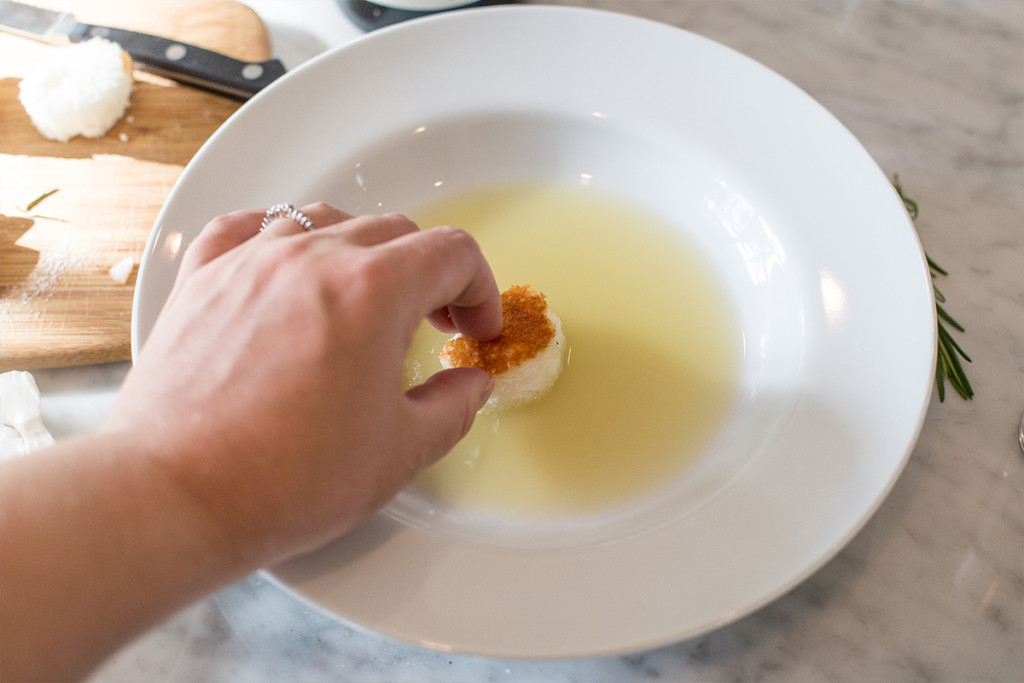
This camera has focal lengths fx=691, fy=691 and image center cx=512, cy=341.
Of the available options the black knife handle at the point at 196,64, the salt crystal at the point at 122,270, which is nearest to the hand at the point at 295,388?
the salt crystal at the point at 122,270

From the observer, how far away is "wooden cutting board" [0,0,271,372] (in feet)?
2.93

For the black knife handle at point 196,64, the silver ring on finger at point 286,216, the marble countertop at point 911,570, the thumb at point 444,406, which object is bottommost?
the marble countertop at point 911,570

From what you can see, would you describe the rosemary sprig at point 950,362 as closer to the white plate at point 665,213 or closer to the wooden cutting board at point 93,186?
the white plate at point 665,213

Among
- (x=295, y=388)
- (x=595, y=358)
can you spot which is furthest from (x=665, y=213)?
(x=295, y=388)

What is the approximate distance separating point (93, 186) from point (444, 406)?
2.45ft

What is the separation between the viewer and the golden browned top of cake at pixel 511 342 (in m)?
0.80

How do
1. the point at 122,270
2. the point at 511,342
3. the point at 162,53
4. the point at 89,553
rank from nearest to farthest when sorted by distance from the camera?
1. the point at 89,553
2. the point at 511,342
3. the point at 122,270
4. the point at 162,53

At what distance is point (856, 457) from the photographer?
0.63 metres

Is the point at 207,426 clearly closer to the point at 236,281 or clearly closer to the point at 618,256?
the point at 236,281

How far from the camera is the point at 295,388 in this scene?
1.64 ft

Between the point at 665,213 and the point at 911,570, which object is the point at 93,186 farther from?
the point at 911,570

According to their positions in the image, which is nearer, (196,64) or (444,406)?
(444,406)

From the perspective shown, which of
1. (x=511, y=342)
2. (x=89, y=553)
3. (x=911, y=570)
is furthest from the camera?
(x=511, y=342)

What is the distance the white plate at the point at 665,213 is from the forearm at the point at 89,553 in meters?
0.11
